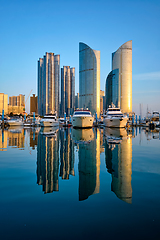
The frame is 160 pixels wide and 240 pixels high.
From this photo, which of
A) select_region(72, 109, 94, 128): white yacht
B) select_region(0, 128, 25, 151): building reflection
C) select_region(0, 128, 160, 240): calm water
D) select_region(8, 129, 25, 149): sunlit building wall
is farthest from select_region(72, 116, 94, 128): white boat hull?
select_region(0, 128, 160, 240): calm water

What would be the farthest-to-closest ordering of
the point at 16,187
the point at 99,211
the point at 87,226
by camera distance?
the point at 16,187, the point at 99,211, the point at 87,226

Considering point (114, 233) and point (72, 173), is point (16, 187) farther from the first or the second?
point (114, 233)

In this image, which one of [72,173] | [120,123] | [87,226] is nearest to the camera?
[87,226]

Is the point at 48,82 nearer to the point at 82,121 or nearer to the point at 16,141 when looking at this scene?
the point at 82,121

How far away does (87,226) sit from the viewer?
16.4ft

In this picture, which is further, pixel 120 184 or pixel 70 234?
pixel 120 184

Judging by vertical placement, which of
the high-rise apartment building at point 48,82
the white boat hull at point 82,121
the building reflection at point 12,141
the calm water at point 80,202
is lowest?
the building reflection at point 12,141

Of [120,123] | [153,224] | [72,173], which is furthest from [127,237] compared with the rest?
[120,123]

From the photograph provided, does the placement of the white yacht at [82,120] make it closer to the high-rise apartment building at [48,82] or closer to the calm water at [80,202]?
the calm water at [80,202]

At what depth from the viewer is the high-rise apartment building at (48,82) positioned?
18150 centimetres

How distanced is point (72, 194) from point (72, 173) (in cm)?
324

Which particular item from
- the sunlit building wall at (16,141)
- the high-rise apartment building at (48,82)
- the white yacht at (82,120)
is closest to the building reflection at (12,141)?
the sunlit building wall at (16,141)

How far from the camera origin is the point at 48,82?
18188cm


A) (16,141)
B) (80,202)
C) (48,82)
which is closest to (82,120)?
(16,141)
